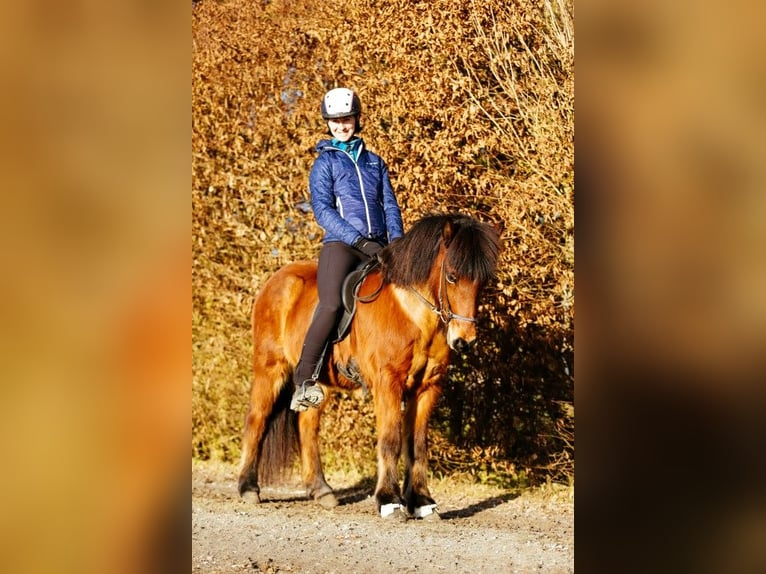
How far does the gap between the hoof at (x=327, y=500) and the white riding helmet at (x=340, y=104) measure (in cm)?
322

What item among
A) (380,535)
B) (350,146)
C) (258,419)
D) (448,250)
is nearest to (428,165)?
(350,146)

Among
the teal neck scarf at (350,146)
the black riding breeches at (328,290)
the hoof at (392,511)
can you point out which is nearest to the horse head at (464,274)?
the black riding breeches at (328,290)

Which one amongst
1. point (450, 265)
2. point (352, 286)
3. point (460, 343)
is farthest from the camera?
point (352, 286)

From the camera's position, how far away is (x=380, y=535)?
643 centimetres

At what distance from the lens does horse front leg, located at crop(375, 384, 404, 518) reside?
6754mm

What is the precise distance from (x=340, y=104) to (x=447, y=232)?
123cm

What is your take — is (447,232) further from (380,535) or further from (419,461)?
(380,535)

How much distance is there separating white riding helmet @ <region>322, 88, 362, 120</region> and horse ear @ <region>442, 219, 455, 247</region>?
3.65ft

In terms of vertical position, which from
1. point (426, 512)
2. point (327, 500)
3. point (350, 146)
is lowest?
point (327, 500)

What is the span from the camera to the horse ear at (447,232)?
646cm

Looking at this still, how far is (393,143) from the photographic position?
28.2 feet
